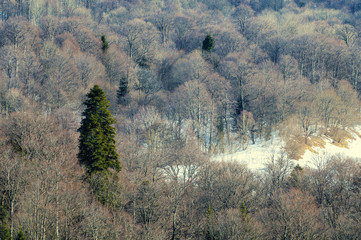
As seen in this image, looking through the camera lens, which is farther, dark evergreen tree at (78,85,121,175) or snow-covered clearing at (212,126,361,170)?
snow-covered clearing at (212,126,361,170)

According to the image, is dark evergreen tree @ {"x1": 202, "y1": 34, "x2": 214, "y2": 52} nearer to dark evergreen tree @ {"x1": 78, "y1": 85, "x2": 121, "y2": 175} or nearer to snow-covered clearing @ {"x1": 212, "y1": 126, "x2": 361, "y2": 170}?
snow-covered clearing @ {"x1": 212, "y1": 126, "x2": 361, "y2": 170}

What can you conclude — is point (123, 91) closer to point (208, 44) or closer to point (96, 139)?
point (208, 44)

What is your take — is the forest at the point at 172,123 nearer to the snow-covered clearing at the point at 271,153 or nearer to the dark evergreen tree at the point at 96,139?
the dark evergreen tree at the point at 96,139

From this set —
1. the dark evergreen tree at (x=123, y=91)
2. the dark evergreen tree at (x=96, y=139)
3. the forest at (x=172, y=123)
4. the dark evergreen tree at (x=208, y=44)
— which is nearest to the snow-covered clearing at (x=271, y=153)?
the forest at (x=172, y=123)

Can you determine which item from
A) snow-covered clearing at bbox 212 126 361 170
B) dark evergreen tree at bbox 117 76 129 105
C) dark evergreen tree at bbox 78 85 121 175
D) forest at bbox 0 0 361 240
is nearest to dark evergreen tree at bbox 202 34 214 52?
forest at bbox 0 0 361 240

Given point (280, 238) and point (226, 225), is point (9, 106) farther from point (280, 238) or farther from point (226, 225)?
point (280, 238)

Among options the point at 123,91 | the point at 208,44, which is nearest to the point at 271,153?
the point at 123,91

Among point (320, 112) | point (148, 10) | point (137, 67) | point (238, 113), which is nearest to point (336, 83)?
point (320, 112)
